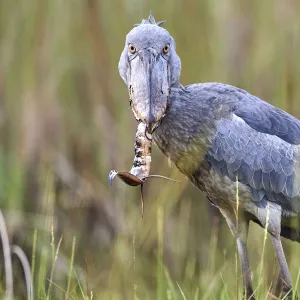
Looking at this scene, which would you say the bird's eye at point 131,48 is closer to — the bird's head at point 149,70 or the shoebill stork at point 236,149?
the bird's head at point 149,70

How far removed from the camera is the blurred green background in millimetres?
4086

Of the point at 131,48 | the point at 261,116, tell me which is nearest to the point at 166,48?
the point at 131,48

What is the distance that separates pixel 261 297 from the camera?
2766 millimetres

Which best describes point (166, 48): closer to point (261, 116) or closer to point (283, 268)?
point (261, 116)

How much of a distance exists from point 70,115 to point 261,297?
174 cm

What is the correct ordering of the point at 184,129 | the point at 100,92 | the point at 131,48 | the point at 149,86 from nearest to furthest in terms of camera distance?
1. the point at 149,86
2. the point at 131,48
3. the point at 184,129
4. the point at 100,92

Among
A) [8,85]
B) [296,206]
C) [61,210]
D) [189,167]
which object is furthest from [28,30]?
[296,206]

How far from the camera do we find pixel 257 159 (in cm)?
323

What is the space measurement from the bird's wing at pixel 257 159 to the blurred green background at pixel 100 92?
0.82m

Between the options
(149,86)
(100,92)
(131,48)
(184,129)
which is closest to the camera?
(149,86)

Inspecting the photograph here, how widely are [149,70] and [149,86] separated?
71 millimetres

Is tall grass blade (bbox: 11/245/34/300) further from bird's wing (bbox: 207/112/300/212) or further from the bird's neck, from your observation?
bird's wing (bbox: 207/112/300/212)

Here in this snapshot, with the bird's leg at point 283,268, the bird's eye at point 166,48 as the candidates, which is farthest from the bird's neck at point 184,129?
the bird's leg at point 283,268

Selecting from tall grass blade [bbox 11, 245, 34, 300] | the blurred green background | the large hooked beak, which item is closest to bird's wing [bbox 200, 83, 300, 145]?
the large hooked beak
